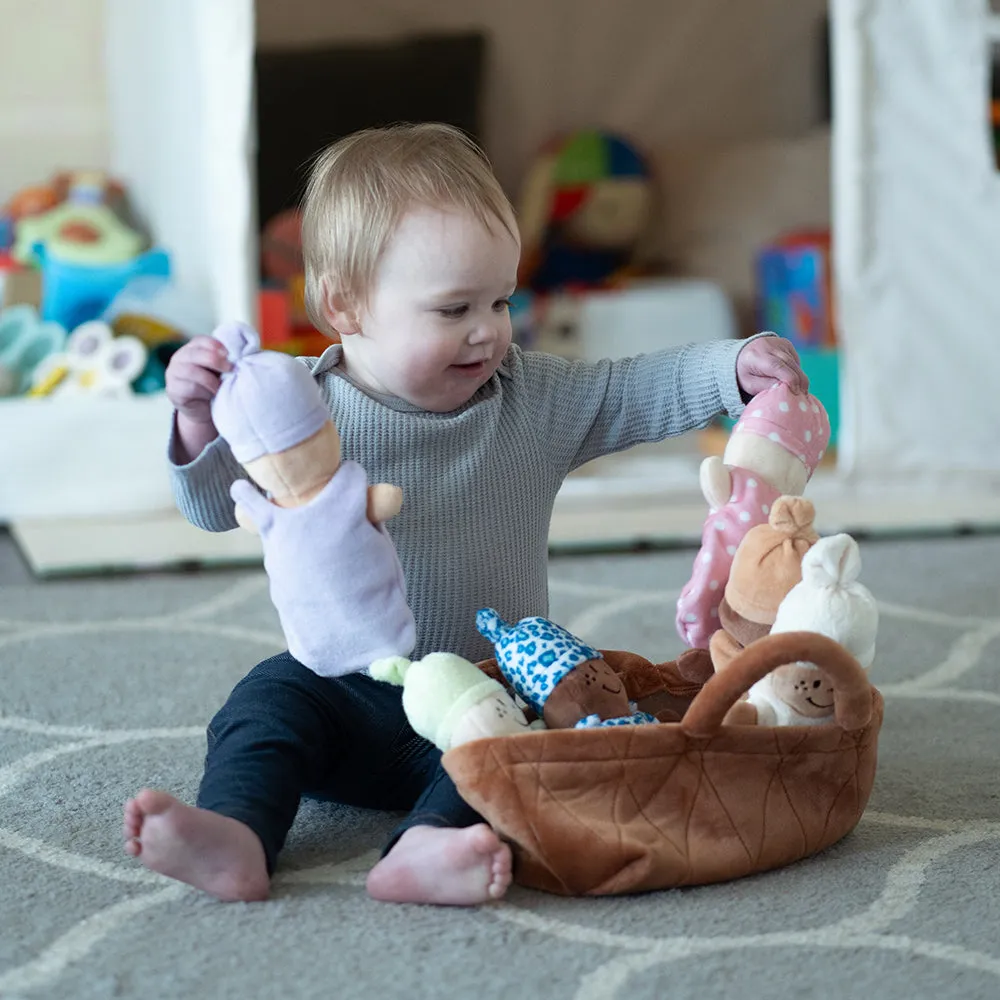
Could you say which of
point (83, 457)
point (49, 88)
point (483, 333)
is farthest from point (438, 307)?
point (49, 88)

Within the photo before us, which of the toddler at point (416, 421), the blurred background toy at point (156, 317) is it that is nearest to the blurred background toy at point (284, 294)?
the blurred background toy at point (156, 317)

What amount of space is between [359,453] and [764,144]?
2288 mm

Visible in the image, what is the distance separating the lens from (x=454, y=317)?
3.46 ft

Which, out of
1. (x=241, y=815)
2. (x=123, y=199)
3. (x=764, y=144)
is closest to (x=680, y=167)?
(x=764, y=144)

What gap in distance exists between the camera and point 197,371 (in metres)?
0.99

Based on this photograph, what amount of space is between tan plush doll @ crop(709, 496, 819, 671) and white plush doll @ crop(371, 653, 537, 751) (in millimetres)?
163

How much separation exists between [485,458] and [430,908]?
0.36 meters

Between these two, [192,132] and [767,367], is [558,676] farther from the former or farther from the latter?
[192,132]

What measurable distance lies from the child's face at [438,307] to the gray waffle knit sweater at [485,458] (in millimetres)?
33

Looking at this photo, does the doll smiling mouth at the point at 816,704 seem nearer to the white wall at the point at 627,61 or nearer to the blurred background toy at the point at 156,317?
the blurred background toy at the point at 156,317

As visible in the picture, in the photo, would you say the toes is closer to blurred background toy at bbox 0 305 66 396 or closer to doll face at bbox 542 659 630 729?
doll face at bbox 542 659 630 729

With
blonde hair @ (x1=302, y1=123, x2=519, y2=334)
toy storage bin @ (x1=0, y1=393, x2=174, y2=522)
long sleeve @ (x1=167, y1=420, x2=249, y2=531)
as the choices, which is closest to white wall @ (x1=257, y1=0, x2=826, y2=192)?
toy storage bin @ (x1=0, y1=393, x2=174, y2=522)

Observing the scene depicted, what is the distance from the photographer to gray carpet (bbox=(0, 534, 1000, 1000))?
32.0 inches

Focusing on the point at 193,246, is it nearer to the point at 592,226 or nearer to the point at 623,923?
the point at 592,226
